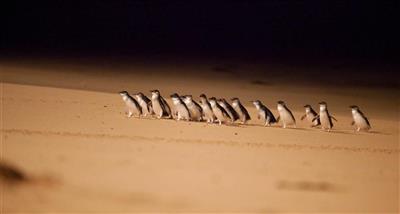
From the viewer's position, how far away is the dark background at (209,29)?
39.4 metres

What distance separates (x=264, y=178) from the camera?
Answer: 34.8 feet

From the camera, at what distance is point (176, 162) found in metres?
11.4

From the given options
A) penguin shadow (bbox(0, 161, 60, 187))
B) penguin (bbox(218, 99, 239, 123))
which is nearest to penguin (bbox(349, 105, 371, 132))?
penguin (bbox(218, 99, 239, 123))

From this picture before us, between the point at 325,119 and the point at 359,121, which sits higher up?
the point at 359,121

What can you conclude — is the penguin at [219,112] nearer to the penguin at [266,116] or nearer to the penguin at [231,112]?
the penguin at [231,112]

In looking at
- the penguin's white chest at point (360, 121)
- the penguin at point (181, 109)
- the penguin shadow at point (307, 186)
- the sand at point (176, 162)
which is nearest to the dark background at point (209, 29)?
the sand at point (176, 162)

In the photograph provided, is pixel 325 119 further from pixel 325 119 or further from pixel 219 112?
pixel 219 112

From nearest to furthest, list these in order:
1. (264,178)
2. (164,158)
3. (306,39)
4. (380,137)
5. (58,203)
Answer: (58,203), (264,178), (164,158), (380,137), (306,39)

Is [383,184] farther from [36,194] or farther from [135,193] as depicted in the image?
[36,194]

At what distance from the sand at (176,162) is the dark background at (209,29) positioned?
1706cm

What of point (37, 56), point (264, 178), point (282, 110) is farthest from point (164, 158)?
point (37, 56)

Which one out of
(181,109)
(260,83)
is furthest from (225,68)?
(181,109)

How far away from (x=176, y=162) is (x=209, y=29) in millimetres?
33589

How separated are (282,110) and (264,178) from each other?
7.53m
